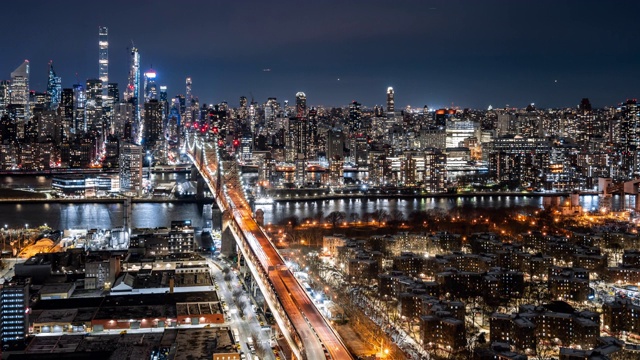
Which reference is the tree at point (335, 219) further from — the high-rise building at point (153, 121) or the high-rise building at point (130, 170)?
the high-rise building at point (153, 121)

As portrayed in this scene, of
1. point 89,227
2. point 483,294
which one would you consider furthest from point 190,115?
point 483,294

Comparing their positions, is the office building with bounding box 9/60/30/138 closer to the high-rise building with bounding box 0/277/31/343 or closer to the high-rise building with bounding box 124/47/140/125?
the high-rise building with bounding box 124/47/140/125

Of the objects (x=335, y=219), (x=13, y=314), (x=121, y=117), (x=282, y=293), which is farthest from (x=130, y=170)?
(x=121, y=117)

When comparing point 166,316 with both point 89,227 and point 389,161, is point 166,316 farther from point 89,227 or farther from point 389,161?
point 389,161

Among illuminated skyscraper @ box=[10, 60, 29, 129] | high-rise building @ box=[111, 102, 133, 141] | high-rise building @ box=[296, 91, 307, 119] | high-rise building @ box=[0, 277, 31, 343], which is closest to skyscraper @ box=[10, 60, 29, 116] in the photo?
illuminated skyscraper @ box=[10, 60, 29, 129]

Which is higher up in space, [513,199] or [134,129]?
[134,129]
